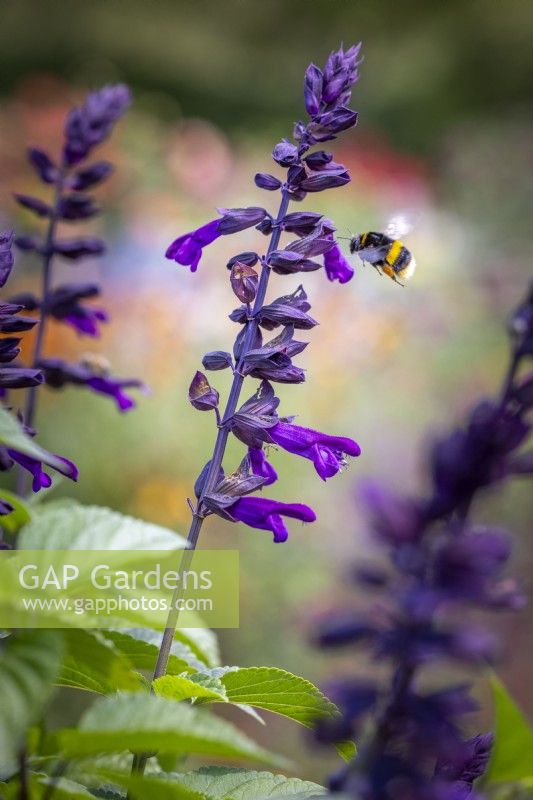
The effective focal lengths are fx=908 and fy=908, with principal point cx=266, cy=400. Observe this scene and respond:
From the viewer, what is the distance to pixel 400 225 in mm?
1139

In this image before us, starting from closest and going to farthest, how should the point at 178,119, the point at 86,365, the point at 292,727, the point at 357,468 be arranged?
the point at 86,365
the point at 292,727
the point at 357,468
the point at 178,119

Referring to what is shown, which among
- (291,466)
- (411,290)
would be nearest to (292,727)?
(291,466)

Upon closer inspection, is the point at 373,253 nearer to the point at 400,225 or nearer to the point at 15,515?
the point at 400,225

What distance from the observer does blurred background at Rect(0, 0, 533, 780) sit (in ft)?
8.73

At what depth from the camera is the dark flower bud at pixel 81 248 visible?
1.08m

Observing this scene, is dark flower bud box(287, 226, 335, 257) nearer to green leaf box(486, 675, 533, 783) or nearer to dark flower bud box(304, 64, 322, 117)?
dark flower bud box(304, 64, 322, 117)

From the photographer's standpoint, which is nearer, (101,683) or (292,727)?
(101,683)

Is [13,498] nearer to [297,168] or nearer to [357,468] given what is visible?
[297,168]

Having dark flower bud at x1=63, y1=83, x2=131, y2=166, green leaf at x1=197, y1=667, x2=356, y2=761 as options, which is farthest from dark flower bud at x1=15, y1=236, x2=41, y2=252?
green leaf at x1=197, y1=667, x2=356, y2=761

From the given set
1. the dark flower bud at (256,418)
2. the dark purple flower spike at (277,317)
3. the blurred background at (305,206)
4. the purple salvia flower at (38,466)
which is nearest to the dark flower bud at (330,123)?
the dark purple flower spike at (277,317)

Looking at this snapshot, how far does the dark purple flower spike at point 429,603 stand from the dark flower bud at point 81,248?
0.73 meters

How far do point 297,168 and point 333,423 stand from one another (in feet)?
7.05

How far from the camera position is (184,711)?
45cm

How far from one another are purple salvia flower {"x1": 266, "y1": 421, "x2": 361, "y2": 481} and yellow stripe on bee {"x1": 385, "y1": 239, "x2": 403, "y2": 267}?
0.41 metres
